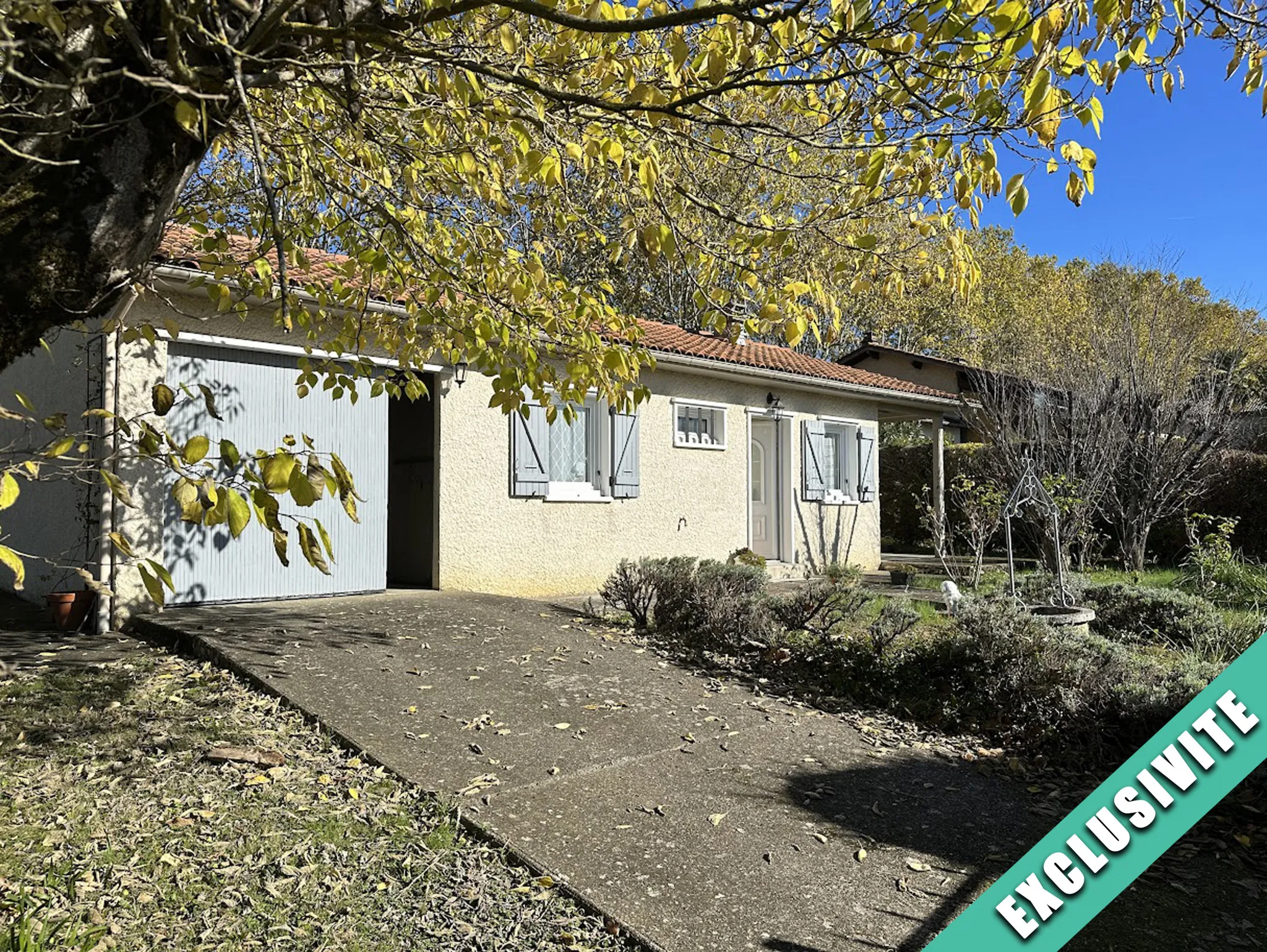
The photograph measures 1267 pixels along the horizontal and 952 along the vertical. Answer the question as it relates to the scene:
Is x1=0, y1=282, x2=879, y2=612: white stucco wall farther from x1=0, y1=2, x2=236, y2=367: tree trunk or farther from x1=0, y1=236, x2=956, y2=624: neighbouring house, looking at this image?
x1=0, y1=2, x2=236, y2=367: tree trunk

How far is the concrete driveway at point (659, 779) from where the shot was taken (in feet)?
11.3

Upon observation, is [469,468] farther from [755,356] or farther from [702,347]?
[755,356]

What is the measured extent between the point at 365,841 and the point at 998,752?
3669mm

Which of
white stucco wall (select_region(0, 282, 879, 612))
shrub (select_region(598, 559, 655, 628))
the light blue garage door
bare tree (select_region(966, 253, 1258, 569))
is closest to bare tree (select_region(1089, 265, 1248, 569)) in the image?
bare tree (select_region(966, 253, 1258, 569))

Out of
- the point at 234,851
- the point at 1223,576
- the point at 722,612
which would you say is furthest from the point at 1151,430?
the point at 234,851

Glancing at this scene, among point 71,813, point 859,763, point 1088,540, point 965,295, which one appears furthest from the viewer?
point 1088,540

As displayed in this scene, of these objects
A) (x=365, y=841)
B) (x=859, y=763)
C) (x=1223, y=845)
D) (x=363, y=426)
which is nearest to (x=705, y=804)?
(x=859, y=763)

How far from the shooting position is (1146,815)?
2857 millimetres

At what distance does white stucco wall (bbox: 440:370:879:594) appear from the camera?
31.3 feet

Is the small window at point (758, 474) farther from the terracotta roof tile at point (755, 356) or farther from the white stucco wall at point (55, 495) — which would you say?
the white stucco wall at point (55, 495)

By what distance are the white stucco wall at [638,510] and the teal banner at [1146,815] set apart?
7237 mm

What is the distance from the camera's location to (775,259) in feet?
13.1

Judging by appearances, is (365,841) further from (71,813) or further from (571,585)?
(571,585)

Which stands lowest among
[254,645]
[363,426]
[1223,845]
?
[1223,845]
